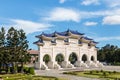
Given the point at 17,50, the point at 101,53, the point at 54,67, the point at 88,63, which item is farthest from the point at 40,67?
the point at 101,53

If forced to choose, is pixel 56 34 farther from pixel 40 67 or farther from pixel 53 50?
pixel 40 67

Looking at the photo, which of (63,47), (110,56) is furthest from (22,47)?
(110,56)

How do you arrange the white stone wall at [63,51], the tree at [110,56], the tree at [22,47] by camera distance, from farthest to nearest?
the tree at [110,56]
the white stone wall at [63,51]
the tree at [22,47]

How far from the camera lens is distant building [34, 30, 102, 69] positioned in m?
45.5

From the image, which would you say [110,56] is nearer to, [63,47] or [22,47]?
[63,47]

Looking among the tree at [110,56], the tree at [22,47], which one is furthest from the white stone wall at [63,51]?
the tree at [110,56]

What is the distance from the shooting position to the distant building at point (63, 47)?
1790 inches

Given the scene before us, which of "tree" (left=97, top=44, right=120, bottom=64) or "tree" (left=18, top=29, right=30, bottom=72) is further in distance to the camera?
"tree" (left=97, top=44, right=120, bottom=64)

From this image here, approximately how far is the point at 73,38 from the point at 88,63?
8.60 meters

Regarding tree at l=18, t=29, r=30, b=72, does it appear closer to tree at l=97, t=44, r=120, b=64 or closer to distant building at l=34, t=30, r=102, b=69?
distant building at l=34, t=30, r=102, b=69

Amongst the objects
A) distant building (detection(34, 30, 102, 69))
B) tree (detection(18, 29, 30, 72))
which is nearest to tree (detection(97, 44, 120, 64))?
distant building (detection(34, 30, 102, 69))

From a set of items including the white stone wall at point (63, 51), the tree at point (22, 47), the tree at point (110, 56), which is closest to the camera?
the tree at point (22, 47)

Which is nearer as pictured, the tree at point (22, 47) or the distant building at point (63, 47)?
the tree at point (22, 47)

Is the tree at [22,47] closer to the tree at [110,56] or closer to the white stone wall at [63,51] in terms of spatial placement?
the white stone wall at [63,51]
